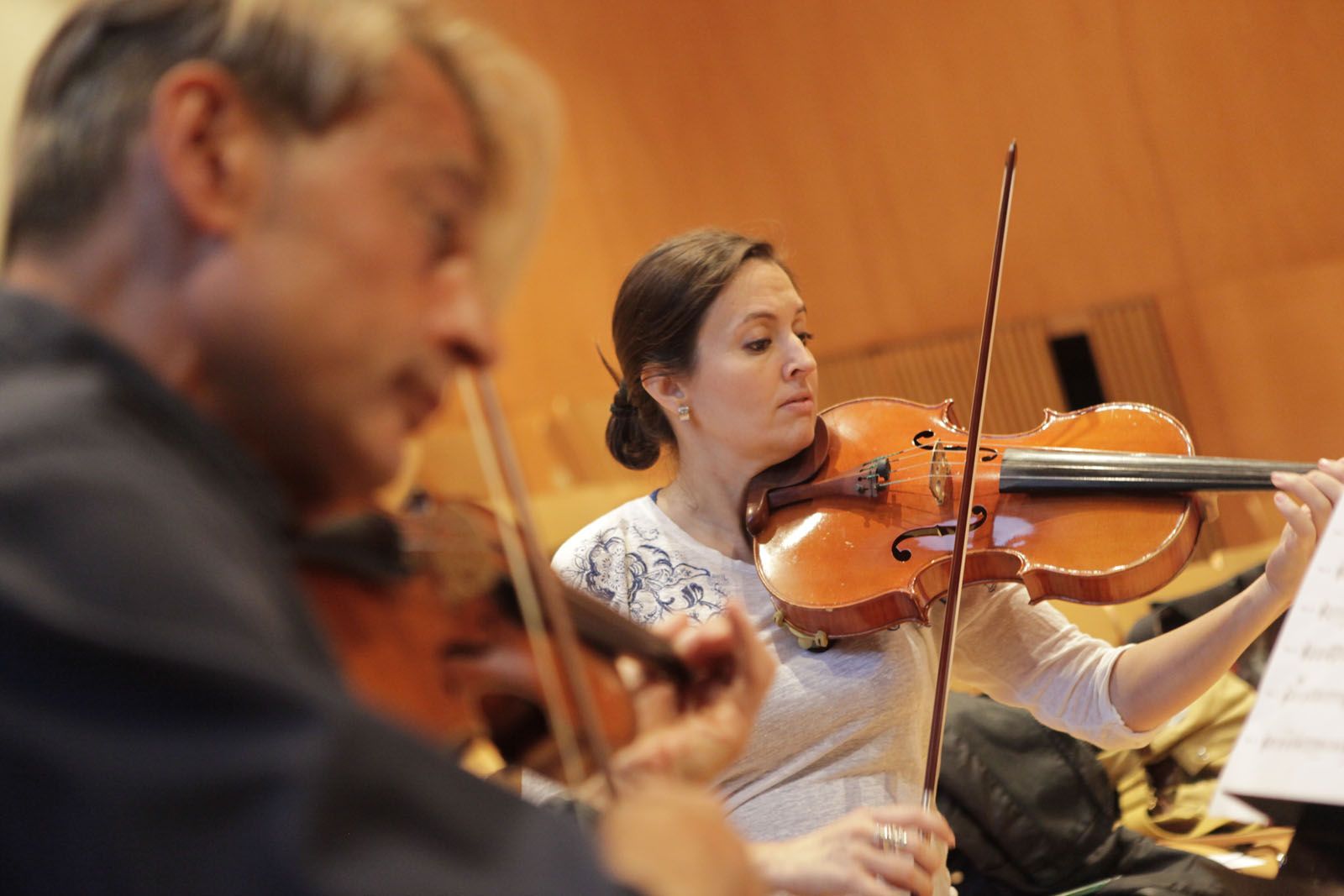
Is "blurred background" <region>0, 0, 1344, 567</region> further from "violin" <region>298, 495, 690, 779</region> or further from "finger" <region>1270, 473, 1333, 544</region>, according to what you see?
"violin" <region>298, 495, 690, 779</region>

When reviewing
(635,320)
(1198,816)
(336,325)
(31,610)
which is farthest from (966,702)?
(31,610)

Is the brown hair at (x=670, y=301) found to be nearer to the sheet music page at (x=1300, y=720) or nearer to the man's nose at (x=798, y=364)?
the man's nose at (x=798, y=364)

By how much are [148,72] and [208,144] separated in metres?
0.06

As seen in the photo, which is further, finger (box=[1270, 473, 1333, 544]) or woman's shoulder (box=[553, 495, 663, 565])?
woman's shoulder (box=[553, 495, 663, 565])

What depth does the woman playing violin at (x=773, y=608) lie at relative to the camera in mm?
1403

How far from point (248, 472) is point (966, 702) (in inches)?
66.1

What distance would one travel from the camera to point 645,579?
166cm

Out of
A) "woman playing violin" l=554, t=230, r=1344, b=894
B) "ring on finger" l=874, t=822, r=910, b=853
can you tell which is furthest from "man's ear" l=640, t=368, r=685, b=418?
"ring on finger" l=874, t=822, r=910, b=853

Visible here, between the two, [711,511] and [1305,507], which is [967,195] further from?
[1305,507]

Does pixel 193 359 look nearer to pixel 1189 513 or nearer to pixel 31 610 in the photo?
pixel 31 610

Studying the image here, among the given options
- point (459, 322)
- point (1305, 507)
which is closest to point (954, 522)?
point (1305, 507)

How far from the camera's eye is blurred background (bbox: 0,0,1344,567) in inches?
163

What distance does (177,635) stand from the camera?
19.1 inches

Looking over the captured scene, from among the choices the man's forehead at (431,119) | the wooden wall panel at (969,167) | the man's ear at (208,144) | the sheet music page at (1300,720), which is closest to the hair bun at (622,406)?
the sheet music page at (1300,720)
